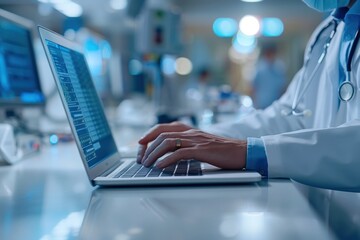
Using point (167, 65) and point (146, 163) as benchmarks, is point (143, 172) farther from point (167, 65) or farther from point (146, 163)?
point (167, 65)

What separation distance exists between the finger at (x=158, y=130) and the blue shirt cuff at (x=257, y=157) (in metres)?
0.26

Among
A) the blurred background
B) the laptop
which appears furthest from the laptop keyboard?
the blurred background

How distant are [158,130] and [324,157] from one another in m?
0.41

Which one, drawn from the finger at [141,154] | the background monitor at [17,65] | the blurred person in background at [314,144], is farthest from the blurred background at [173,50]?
the finger at [141,154]

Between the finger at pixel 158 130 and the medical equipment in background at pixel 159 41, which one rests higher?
the medical equipment in background at pixel 159 41

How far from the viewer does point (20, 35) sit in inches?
58.7

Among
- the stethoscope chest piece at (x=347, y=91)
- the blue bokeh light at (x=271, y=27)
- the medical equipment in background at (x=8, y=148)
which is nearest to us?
the stethoscope chest piece at (x=347, y=91)

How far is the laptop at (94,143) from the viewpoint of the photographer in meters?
0.74

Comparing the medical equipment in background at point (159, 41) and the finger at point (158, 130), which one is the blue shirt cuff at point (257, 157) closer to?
the finger at point (158, 130)

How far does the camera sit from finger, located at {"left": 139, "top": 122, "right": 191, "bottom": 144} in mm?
992

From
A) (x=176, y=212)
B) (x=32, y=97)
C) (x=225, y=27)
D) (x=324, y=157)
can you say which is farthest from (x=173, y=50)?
(x=225, y=27)

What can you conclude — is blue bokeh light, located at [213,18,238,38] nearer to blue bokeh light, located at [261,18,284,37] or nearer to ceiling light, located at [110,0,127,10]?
blue bokeh light, located at [261,18,284,37]

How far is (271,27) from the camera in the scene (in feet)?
30.4

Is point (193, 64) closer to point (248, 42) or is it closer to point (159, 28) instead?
point (248, 42)
